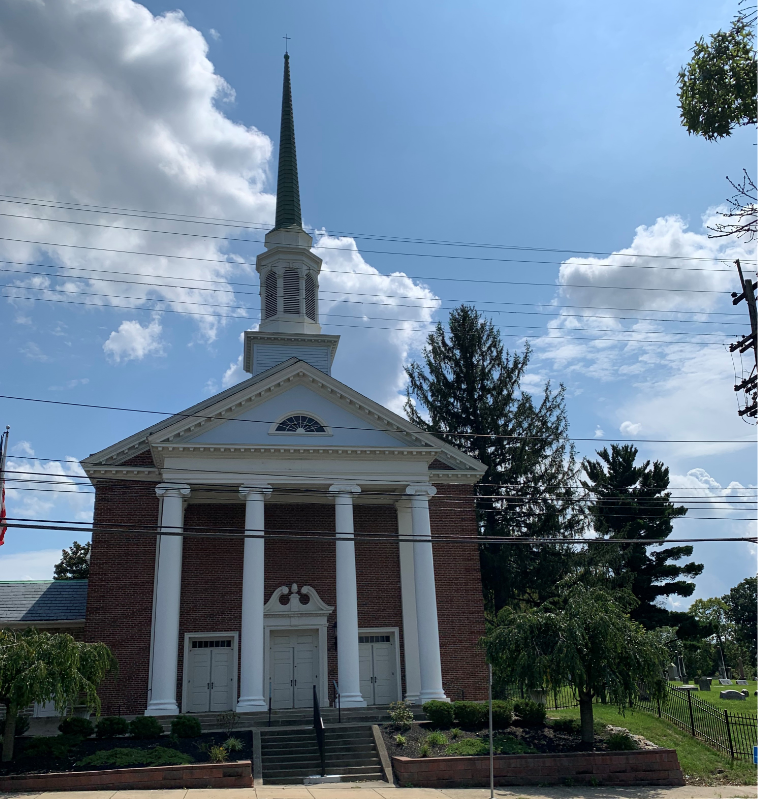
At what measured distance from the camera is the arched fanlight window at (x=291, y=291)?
1240 inches

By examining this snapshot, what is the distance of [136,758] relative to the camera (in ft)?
53.7

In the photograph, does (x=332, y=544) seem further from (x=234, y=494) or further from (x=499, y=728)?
(x=499, y=728)

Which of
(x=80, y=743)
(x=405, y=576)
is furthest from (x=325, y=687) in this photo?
(x=80, y=743)

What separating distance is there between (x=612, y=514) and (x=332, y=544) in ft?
46.3

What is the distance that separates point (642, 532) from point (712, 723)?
45.0ft

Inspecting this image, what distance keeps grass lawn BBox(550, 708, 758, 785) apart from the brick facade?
4.23m

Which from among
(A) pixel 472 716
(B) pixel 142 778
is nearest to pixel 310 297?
(A) pixel 472 716

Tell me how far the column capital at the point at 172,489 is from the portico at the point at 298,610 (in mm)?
30

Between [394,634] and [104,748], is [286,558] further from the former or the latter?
[104,748]

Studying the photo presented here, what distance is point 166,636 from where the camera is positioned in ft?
70.1

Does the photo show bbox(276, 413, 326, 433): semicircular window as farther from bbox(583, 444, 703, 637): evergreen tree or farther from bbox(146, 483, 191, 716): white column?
bbox(583, 444, 703, 637): evergreen tree

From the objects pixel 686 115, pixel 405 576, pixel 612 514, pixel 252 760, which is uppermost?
pixel 686 115

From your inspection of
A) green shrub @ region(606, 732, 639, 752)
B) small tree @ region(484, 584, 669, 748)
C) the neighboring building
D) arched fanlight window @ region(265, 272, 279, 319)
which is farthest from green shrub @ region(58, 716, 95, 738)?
arched fanlight window @ region(265, 272, 279, 319)

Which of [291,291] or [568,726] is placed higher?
[291,291]
